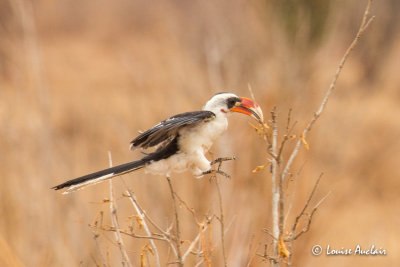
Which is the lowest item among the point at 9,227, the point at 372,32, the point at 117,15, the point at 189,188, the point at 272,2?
the point at 9,227

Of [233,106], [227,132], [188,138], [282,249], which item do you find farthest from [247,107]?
[227,132]

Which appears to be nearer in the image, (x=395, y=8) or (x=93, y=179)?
(x=93, y=179)

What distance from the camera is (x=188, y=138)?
1.36 meters

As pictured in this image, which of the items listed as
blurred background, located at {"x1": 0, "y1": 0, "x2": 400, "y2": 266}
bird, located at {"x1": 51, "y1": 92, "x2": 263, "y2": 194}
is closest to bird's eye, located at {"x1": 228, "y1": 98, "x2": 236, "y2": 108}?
bird, located at {"x1": 51, "y1": 92, "x2": 263, "y2": 194}

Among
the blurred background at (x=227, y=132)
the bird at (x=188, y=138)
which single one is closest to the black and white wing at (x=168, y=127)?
the bird at (x=188, y=138)

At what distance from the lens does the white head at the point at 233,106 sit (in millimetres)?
1328

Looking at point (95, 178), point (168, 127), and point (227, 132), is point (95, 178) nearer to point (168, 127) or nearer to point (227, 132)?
point (168, 127)

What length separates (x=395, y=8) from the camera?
780 centimetres

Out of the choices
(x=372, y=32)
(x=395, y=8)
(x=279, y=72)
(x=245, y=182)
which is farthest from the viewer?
(x=395, y=8)

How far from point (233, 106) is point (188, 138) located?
0.40 ft

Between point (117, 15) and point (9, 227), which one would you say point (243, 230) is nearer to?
point (9, 227)

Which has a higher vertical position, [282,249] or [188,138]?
[188,138]

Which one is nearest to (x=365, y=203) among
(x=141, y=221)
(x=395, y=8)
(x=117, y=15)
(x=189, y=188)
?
(x=395, y=8)

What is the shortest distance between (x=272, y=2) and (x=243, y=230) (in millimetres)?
3340
